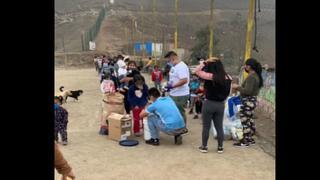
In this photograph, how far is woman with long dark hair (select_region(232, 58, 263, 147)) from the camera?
24.1ft

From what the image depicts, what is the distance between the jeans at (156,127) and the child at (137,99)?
758 mm

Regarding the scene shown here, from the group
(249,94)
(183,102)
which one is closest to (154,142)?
(183,102)

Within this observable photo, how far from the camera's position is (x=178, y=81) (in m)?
8.20

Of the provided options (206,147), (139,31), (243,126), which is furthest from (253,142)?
(139,31)

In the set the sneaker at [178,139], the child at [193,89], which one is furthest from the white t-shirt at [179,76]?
the child at [193,89]

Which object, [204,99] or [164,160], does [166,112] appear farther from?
[164,160]

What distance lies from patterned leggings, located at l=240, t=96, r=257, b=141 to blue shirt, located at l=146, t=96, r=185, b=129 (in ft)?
3.75

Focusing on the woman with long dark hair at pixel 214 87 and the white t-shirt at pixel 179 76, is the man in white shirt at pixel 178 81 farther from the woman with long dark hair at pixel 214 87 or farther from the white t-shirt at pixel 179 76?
the woman with long dark hair at pixel 214 87

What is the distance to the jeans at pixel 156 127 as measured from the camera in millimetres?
7836

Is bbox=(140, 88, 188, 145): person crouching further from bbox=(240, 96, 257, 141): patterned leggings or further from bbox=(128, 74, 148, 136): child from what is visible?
bbox=(240, 96, 257, 141): patterned leggings

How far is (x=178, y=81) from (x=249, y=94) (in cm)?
146

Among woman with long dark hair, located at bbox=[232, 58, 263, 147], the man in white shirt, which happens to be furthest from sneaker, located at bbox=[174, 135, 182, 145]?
woman with long dark hair, located at bbox=[232, 58, 263, 147]
